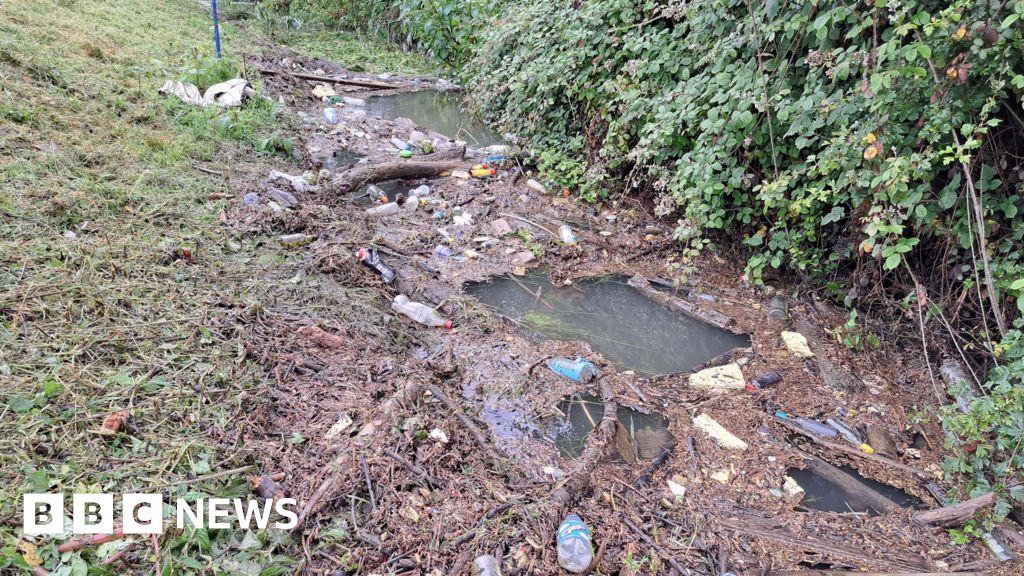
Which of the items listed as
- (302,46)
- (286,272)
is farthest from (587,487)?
(302,46)

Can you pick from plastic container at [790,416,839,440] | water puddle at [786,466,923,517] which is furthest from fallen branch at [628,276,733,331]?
water puddle at [786,466,923,517]

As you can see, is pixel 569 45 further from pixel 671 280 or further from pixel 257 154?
pixel 257 154

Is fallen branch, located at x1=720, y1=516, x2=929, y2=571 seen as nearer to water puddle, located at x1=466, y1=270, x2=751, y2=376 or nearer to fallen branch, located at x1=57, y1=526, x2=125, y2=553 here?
water puddle, located at x1=466, y1=270, x2=751, y2=376

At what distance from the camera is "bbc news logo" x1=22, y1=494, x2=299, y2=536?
1.55 meters

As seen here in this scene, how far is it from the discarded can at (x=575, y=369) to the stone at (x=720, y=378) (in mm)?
562

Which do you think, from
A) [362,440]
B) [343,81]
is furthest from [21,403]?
[343,81]

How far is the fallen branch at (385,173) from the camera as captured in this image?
15.1 feet

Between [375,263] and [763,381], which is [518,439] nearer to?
[763,381]

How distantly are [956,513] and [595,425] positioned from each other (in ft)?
4.78

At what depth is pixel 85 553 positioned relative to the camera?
4.96 feet

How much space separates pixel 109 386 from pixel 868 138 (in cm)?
333

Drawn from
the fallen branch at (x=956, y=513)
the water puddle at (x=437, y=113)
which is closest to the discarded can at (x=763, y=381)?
the fallen branch at (x=956, y=513)

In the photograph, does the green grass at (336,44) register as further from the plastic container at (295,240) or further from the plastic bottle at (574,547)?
the plastic bottle at (574,547)

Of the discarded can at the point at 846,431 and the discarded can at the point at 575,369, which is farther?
the discarded can at the point at 575,369
